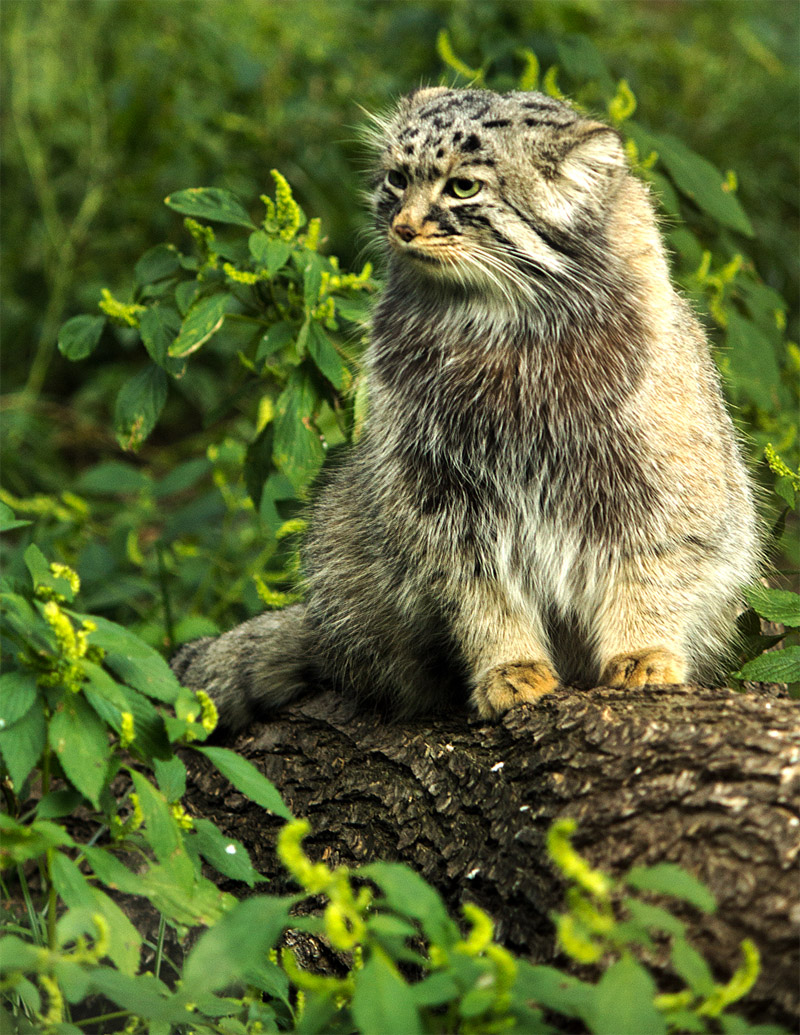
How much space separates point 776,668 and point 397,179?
1.68m

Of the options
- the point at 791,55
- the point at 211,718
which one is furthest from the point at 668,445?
the point at 791,55

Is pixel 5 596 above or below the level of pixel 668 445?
below

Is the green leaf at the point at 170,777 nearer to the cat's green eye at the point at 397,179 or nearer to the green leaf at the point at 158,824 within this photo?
the green leaf at the point at 158,824

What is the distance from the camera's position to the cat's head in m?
3.02

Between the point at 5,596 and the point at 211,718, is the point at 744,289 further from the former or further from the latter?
the point at 5,596

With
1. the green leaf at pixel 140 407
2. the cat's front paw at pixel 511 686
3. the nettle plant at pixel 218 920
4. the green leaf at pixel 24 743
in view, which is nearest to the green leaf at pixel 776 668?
the cat's front paw at pixel 511 686

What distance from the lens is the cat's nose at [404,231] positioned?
299 centimetres

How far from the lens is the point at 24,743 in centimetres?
212

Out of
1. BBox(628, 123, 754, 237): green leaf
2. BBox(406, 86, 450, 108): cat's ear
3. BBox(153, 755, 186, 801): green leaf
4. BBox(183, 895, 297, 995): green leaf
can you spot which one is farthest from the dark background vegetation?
BBox(183, 895, 297, 995): green leaf

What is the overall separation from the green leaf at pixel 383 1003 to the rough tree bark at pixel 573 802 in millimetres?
654

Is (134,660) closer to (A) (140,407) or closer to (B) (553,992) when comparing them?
(B) (553,992)

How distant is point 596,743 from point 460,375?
1.15 meters

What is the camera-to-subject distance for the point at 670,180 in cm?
440

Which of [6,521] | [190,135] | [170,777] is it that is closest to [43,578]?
[6,521]
